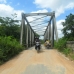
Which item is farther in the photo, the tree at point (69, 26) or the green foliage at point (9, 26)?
the green foliage at point (9, 26)

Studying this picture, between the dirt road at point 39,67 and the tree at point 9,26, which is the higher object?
the tree at point 9,26

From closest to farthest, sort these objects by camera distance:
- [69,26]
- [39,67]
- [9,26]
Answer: [39,67] < [69,26] < [9,26]

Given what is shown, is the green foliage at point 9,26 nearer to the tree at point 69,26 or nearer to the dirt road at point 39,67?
the tree at point 69,26

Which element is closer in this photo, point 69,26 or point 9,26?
point 69,26

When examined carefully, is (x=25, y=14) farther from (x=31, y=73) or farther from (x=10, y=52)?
(x=31, y=73)

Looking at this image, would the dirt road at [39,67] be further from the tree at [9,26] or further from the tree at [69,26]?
the tree at [9,26]

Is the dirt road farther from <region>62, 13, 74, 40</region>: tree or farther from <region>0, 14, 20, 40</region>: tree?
<region>0, 14, 20, 40</region>: tree

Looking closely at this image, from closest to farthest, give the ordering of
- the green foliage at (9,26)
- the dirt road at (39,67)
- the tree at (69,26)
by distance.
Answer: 1. the dirt road at (39,67)
2. the tree at (69,26)
3. the green foliage at (9,26)

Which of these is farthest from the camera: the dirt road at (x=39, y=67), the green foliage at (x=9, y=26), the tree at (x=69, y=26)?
the green foliage at (x=9, y=26)

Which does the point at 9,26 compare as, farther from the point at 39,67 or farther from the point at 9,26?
the point at 39,67

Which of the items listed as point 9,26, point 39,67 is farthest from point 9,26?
point 39,67

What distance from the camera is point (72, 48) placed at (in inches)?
455

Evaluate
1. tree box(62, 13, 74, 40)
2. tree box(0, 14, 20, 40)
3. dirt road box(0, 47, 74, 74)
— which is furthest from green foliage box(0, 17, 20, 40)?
dirt road box(0, 47, 74, 74)

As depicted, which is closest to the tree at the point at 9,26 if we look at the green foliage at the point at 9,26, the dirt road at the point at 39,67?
the green foliage at the point at 9,26
